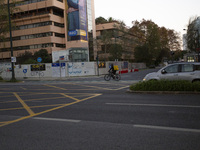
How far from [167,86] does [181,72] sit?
163 cm

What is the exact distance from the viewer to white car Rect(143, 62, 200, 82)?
10961mm

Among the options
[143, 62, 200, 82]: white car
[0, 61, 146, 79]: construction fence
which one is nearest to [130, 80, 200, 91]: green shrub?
[143, 62, 200, 82]: white car

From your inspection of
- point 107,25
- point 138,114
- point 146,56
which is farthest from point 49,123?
point 107,25

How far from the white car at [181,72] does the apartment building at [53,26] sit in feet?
151

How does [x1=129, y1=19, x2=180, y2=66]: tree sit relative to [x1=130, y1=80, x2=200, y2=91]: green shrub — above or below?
above

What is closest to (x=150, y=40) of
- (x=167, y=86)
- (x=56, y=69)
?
(x=56, y=69)

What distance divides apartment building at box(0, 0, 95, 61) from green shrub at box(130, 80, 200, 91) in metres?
46.4

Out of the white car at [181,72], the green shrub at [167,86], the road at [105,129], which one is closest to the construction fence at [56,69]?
the white car at [181,72]

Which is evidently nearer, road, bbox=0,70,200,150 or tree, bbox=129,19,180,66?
road, bbox=0,70,200,150

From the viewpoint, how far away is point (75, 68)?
3334cm

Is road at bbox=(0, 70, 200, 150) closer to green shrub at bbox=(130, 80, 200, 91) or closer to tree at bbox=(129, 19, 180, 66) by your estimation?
green shrub at bbox=(130, 80, 200, 91)

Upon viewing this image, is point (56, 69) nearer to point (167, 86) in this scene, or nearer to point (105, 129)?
point (167, 86)

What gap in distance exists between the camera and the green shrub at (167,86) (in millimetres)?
9891

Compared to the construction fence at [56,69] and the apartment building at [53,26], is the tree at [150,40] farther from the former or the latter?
the construction fence at [56,69]
